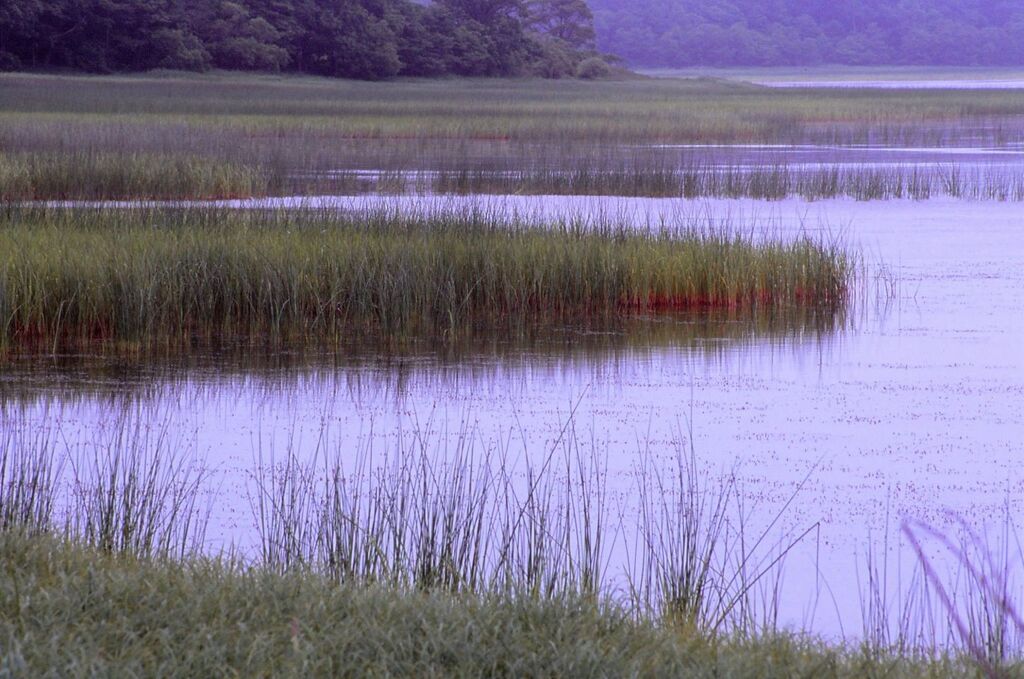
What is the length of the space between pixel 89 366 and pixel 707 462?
168 inches

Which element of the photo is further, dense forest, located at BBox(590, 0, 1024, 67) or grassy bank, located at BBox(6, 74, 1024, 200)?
dense forest, located at BBox(590, 0, 1024, 67)

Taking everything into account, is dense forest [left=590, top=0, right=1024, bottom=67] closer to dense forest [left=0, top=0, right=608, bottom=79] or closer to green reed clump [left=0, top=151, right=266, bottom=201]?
dense forest [left=0, top=0, right=608, bottom=79]

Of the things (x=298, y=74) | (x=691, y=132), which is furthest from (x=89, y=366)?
(x=298, y=74)

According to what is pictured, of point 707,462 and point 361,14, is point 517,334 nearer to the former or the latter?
point 707,462

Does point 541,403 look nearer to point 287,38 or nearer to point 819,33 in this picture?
point 287,38

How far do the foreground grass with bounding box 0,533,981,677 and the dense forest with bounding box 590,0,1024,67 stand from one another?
12898 centimetres

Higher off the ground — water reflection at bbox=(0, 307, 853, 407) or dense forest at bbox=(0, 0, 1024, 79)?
dense forest at bbox=(0, 0, 1024, 79)

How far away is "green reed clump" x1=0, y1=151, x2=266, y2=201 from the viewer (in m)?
17.3

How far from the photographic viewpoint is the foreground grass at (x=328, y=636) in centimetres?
337

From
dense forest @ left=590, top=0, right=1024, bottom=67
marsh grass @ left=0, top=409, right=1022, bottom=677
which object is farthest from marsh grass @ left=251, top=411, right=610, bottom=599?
dense forest @ left=590, top=0, right=1024, bottom=67

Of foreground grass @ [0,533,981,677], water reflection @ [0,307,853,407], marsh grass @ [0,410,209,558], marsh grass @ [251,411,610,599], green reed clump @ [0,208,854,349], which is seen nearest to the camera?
foreground grass @ [0,533,981,677]

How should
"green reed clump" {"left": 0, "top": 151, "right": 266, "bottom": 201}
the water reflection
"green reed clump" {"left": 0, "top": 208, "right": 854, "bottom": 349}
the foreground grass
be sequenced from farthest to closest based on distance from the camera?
"green reed clump" {"left": 0, "top": 151, "right": 266, "bottom": 201}, "green reed clump" {"left": 0, "top": 208, "right": 854, "bottom": 349}, the water reflection, the foreground grass

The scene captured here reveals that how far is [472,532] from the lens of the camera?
16.7 ft

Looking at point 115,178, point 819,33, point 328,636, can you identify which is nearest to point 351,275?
point 328,636
